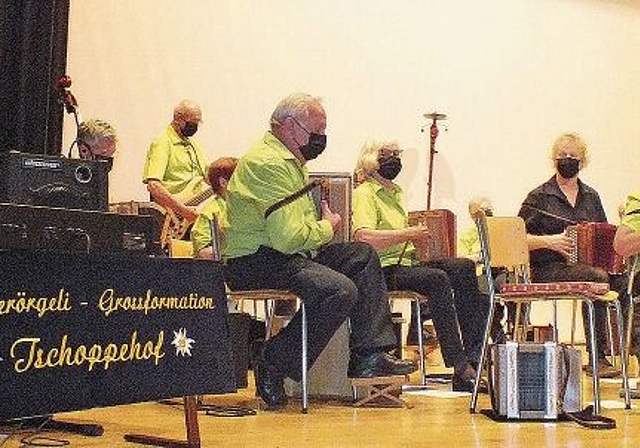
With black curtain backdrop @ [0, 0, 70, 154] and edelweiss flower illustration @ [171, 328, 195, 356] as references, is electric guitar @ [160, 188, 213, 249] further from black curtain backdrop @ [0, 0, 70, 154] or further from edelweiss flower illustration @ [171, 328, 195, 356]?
edelweiss flower illustration @ [171, 328, 195, 356]

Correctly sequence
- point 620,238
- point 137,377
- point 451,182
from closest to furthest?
point 137,377, point 620,238, point 451,182

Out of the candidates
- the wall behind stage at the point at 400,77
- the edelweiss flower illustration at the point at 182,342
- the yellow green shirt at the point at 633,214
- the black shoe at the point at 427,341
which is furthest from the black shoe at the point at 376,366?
the wall behind stage at the point at 400,77

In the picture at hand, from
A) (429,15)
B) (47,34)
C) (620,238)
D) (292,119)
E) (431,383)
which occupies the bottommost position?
(431,383)

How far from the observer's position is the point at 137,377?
2.61 m

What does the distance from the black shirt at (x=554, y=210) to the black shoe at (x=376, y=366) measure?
1.25 metres

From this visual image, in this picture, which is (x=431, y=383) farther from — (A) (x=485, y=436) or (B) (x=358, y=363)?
(A) (x=485, y=436)

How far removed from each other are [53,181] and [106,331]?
46cm

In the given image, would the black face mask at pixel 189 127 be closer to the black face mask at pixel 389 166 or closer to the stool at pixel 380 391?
the black face mask at pixel 389 166

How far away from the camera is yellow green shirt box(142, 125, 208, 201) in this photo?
579 centimetres

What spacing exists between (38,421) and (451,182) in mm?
5224

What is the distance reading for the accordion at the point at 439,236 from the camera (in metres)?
4.96

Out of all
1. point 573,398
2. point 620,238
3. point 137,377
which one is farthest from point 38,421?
point 620,238

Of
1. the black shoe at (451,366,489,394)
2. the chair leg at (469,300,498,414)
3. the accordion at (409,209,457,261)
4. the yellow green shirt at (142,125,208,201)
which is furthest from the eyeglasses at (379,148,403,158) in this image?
the yellow green shirt at (142,125,208,201)

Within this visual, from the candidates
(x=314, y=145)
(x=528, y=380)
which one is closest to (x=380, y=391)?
(x=528, y=380)
